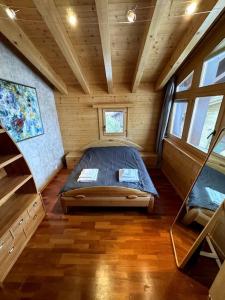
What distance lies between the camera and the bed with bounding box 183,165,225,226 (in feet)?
4.94

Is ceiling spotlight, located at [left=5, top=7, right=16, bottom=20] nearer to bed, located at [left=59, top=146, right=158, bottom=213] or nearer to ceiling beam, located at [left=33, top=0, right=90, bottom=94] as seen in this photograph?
ceiling beam, located at [left=33, top=0, right=90, bottom=94]

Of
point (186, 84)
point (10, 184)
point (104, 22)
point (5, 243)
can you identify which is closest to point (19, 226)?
point (5, 243)

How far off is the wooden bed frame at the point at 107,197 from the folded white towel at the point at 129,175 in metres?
0.19

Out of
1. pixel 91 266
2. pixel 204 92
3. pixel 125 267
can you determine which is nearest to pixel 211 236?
pixel 125 267

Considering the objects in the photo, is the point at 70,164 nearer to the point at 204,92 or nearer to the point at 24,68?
the point at 24,68

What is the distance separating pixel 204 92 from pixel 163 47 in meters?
0.98

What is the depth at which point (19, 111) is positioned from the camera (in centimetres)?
237

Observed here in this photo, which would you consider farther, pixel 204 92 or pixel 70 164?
pixel 70 164

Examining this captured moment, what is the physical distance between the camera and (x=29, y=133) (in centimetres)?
260

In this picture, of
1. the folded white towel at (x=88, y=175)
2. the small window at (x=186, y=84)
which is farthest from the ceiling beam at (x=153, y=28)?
the folded white towel at (x=88, y=175)

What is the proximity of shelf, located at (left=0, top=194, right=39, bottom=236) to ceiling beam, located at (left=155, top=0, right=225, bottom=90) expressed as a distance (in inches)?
115

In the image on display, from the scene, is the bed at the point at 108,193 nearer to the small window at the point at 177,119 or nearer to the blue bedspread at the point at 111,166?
the blue bedspread at the point at 111,166

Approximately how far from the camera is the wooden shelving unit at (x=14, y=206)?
1496 mm

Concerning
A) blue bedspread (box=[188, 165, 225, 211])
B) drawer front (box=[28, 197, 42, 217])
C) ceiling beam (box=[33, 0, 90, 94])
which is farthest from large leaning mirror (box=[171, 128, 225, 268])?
ceiling beam (box=[33, 0, 90, 94])
